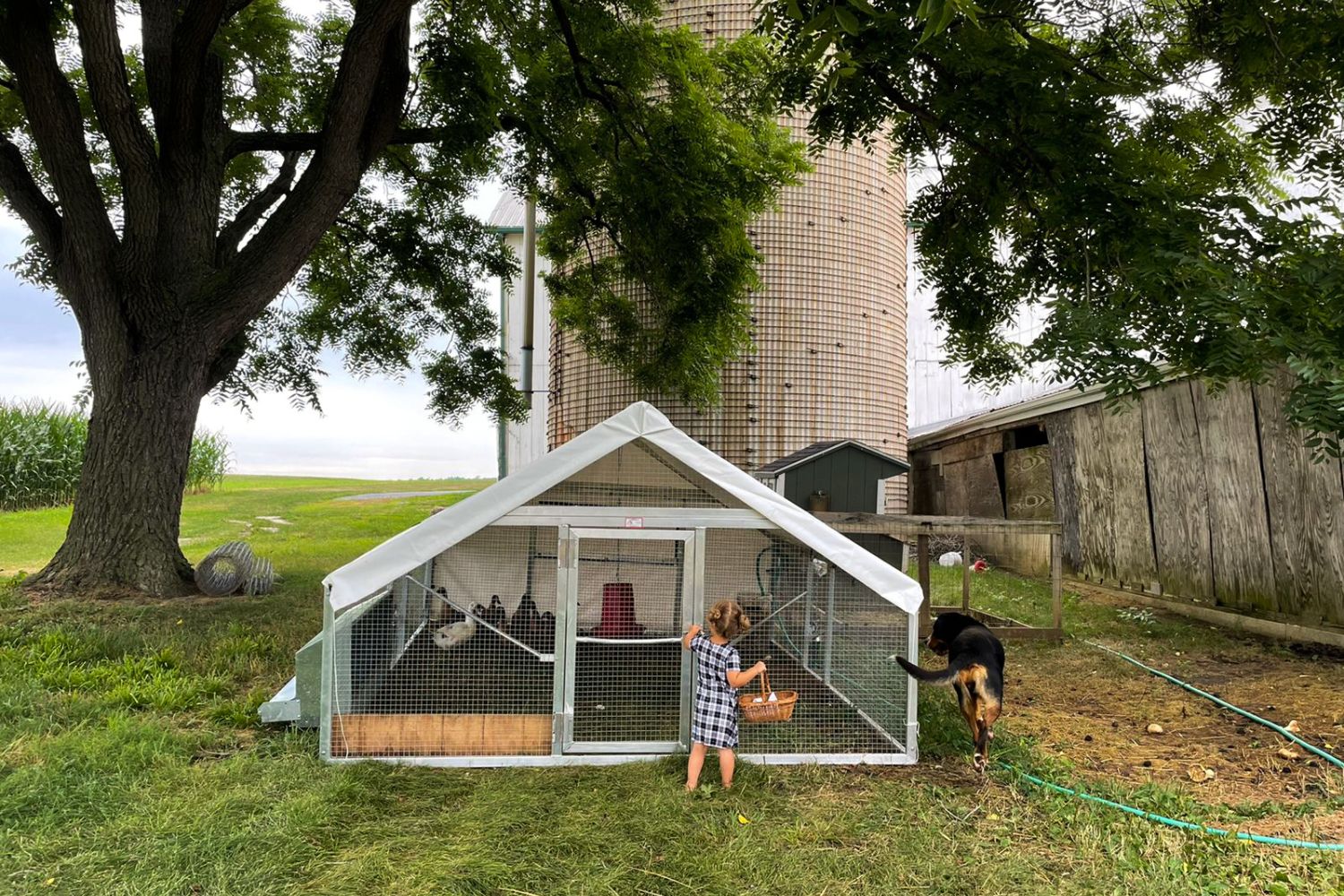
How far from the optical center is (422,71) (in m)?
8.23

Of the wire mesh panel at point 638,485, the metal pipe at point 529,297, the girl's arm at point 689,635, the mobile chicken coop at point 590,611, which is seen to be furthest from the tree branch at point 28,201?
the metal pipe at point 529,297

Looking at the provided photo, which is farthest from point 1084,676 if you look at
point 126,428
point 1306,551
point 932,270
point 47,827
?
point 126,428

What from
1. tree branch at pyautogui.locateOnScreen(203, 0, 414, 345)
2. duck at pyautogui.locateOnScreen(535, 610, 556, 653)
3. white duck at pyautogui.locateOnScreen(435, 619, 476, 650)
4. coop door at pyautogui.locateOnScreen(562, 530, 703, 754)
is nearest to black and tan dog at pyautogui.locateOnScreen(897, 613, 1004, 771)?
coop door at pyautogui.locateOnScreen(562, 530, 703, 754)

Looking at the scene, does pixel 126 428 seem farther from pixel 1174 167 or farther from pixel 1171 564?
pixel 1171 564

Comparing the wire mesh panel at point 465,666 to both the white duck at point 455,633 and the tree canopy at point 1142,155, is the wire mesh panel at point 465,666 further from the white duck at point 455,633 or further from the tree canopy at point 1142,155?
the tree canopy at point 1142,155

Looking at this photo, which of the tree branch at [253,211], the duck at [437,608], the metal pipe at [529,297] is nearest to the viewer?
the duck at [437,608]

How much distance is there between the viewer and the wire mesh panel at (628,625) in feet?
15.2

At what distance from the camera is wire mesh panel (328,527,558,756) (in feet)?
14.1

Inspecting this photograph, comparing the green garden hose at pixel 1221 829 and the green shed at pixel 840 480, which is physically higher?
the green shed at pixel 840 480

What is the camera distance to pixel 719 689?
4.07 metres

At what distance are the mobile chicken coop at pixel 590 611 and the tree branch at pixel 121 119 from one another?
17.1 ft

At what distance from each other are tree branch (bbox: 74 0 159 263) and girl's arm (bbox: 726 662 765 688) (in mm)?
7223

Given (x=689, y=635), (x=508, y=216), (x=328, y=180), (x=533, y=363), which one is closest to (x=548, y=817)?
(x=689, y=635)

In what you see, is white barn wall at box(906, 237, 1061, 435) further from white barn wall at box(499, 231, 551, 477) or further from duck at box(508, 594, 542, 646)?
duck at box(508, 594, 542, 646)
